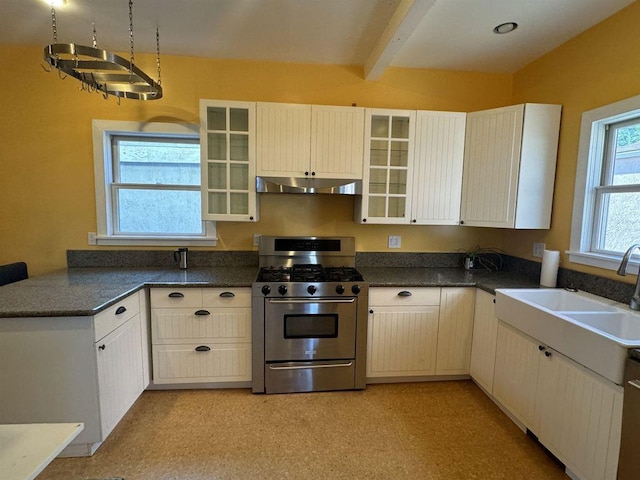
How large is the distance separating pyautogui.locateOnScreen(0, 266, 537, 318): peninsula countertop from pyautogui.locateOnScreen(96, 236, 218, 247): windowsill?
23 cm

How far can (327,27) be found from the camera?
2168mm

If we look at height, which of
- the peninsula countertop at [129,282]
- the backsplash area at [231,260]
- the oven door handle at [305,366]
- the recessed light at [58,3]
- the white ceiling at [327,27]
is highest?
the white ceiling at [327,27]

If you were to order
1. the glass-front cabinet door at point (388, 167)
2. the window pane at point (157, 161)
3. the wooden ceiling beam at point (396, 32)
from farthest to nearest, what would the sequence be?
the window pane at point (157, 161) → the glass-front cabinet door at point (388, 167) → the wooden ceiling beam at point (396, 32)

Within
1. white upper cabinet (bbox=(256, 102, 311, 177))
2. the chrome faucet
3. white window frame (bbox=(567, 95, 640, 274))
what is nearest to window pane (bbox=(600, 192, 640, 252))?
white window frame (bbox=(567, 95, 640, 274))

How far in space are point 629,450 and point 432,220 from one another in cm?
177

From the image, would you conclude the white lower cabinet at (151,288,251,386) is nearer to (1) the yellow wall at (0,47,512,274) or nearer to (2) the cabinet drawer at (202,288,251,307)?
Answer: (2) the cabinet drawer at (202,288,251,307)

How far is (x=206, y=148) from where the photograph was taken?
8.04ft

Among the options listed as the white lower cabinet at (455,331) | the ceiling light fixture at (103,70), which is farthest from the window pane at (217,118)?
the white lower cabinet at (455,331)

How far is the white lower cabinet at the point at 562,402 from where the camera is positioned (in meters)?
1.40

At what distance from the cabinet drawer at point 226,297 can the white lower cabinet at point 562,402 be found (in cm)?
183

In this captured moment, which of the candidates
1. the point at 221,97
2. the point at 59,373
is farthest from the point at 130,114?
the point at 59,373

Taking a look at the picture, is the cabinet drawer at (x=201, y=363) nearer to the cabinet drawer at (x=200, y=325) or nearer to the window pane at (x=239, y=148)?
the cabinet drawer at (x=200, y=325)

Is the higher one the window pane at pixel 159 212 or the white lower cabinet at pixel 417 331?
the window pane at pixel 159 212

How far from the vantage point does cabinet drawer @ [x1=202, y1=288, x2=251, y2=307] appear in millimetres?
2270
